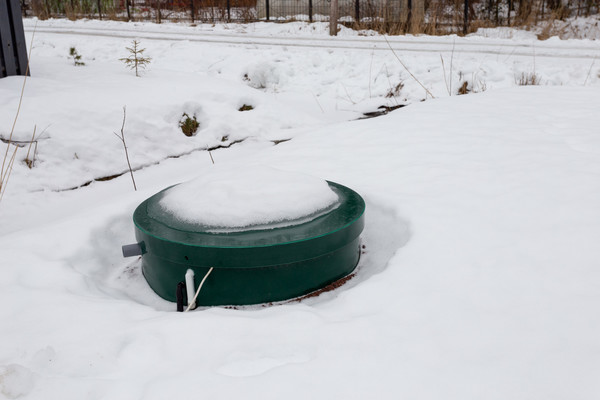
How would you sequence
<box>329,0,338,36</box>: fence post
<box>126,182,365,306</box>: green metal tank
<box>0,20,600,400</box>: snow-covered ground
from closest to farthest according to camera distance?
<box>0,20,600,400</box>: snow-covered ground
<box>126,182,365,306</box>: green metal tank
<box>329,0,338,36</box>: fence post

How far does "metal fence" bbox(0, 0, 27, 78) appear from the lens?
15.0 feet

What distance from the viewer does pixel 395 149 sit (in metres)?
3.51

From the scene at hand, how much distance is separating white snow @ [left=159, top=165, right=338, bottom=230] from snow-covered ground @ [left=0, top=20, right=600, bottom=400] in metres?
0.39

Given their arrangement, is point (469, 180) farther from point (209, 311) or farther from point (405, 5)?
point (405, 5)

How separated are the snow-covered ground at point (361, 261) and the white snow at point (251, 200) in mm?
391

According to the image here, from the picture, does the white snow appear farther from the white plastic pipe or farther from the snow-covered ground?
the snow-covered ground

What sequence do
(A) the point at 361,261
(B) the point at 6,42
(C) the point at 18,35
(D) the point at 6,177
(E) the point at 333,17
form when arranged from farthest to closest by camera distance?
1. (E) the point at 333,17
2. (C) the point at 18,35
3. (B) the point at 6,42
4. (D) the point at 6,177
5. (A) the point at 361,261

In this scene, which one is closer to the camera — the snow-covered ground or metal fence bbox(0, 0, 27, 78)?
the snow-covered ground

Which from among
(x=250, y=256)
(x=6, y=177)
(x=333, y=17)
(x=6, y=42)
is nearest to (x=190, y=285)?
(x=250, y=256)

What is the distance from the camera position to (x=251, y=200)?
7.20ft

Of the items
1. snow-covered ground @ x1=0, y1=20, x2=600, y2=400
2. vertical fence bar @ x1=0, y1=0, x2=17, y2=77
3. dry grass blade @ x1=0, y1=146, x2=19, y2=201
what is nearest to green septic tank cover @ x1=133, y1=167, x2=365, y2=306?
snow-covered ground @ x1=0, y1=20, x2=600, y2=400

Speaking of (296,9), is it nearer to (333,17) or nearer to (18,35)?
(333,17)

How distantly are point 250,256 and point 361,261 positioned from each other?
0.76m

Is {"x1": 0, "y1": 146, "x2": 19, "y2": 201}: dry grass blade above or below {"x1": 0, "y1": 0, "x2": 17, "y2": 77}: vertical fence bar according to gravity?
below
